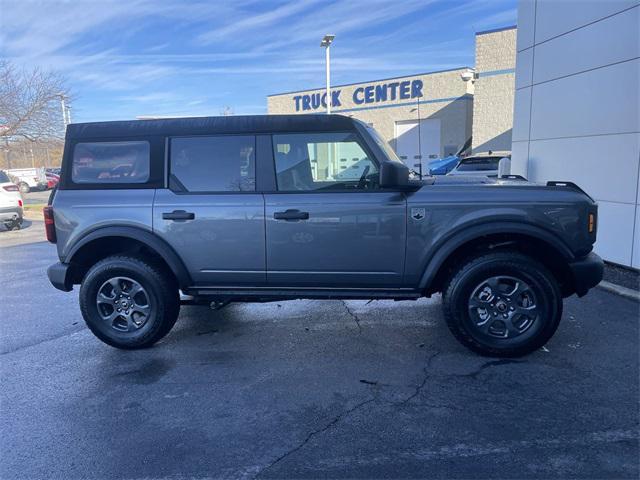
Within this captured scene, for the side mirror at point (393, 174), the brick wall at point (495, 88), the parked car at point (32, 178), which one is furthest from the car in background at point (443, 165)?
the parked car at point (32, 178)

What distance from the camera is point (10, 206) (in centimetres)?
1207

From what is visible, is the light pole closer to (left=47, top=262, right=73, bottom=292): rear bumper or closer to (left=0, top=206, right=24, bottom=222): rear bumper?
(left=0, top=206, right=24, bottom=222): rear bumper

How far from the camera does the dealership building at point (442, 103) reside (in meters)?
26.1

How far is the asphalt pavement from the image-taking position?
270 centimetres

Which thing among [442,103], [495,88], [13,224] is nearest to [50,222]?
[13,224]

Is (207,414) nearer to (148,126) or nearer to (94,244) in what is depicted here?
(94,244)

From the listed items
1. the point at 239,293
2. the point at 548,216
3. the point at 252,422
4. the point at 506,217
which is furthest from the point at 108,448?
the point at 548,216

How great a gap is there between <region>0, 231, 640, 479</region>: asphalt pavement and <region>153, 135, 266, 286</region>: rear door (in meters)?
0.78

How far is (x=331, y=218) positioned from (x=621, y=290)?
12.6ft

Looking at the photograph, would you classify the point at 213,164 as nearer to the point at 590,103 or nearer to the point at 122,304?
the point at 122,304

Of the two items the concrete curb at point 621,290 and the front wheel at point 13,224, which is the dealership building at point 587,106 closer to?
the concrete curb at point 621,290

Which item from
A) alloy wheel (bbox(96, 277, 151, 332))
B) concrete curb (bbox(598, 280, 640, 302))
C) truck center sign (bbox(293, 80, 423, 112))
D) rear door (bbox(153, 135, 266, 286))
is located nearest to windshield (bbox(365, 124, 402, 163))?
rear door (bbox(153, 135, 266, 286))

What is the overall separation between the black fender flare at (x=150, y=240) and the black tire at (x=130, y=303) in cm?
17

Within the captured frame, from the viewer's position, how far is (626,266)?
21.2ft
